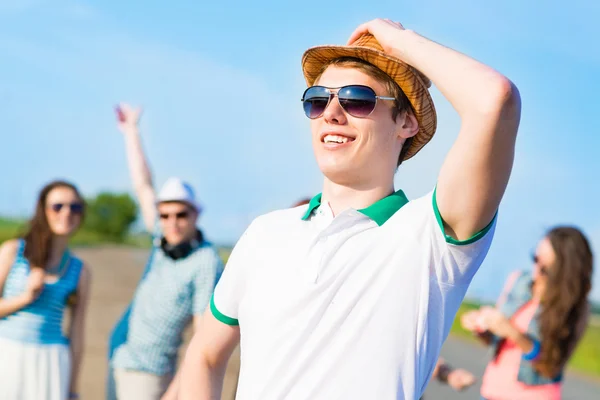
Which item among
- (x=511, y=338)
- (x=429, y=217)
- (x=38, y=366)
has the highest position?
(x=429, y=217)

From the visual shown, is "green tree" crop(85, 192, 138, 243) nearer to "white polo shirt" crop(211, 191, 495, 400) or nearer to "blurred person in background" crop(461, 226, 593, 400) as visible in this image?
"blurred person in background" crop(461, 226, 593, 400)

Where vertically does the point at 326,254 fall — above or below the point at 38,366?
above

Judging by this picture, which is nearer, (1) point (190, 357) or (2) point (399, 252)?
(2) point (399, 252)

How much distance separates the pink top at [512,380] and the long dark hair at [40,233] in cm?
307

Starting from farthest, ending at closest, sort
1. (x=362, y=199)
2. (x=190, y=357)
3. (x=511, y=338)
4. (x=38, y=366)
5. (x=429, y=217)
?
1. (x=38, y=366)
2. (x=511, y=338)
3. (x=190, y=357)
4. (x=362, y=199)
5. (x=429, y=217)

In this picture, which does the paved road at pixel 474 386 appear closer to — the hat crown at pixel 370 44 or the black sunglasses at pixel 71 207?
the black sunglasses at pixel 71 207

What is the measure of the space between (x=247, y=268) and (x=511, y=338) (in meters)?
3.12

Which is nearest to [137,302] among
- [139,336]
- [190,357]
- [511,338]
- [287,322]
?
[139,336]

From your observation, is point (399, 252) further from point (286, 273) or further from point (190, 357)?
point (190, 357)

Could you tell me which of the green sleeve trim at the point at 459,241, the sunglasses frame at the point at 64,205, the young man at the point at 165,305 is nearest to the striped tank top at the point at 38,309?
the sunglasses frame at the point at 64,205

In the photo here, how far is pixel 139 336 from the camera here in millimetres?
5734

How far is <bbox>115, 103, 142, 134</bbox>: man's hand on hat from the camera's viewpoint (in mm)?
6824

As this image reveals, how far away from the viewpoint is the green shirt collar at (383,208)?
2.33m

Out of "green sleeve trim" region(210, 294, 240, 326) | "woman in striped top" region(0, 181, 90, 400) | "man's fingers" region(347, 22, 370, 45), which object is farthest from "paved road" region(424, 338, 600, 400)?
"man's fingers" region(347, 22, 370, 45)
